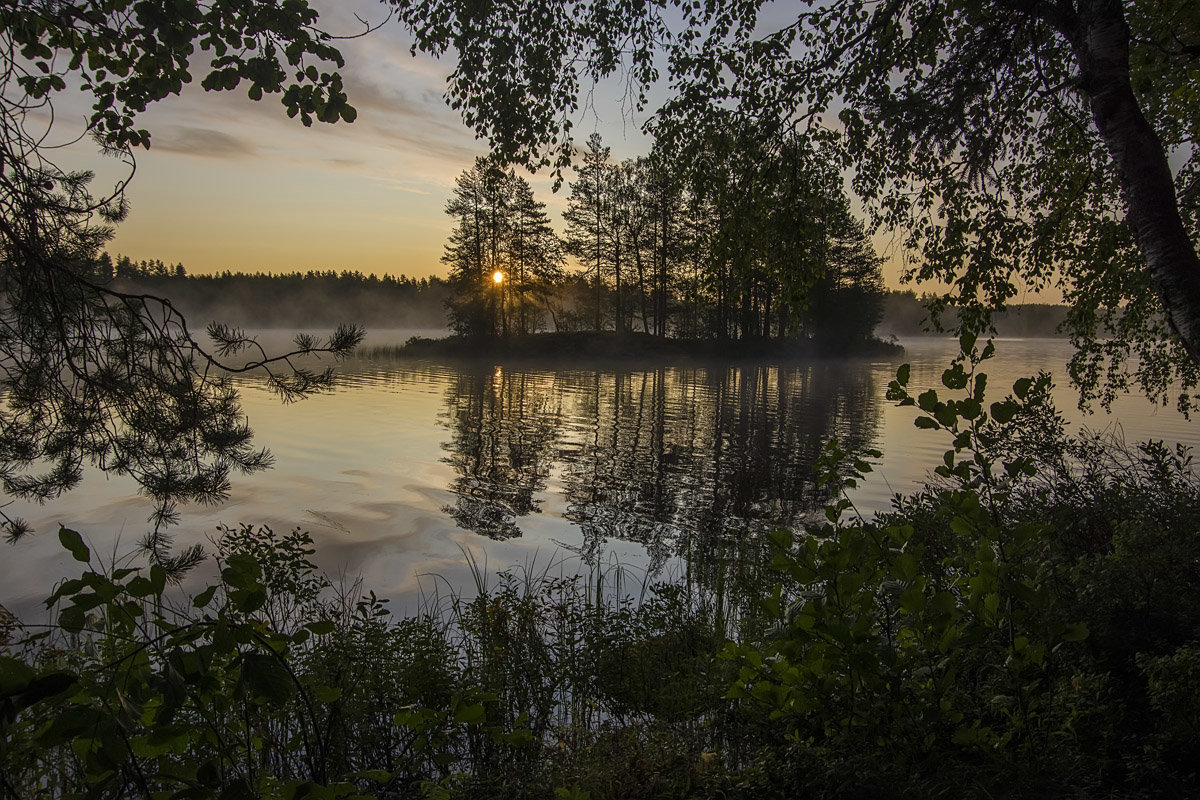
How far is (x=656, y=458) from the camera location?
17.2 meters

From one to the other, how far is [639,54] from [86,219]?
5219 mm

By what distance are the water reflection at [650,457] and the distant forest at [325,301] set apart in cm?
11579

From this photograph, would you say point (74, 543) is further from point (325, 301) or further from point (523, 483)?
point (325, 301)

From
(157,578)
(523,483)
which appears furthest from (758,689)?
(523,483)

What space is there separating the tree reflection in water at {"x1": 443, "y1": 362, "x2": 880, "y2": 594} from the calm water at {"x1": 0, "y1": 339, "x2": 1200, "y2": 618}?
70 mm

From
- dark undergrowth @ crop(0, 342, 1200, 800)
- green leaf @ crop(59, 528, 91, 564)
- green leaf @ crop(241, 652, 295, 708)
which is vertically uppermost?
green leaf @ crop(59, 528, 91, 564)

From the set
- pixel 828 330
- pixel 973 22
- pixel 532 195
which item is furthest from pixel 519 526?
pixel 828 330

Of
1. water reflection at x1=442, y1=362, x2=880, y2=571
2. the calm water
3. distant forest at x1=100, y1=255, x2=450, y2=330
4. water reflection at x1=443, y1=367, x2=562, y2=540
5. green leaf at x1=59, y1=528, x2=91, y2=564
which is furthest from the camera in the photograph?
distant forest at x1=100, y1=255, x2=450, y2=330

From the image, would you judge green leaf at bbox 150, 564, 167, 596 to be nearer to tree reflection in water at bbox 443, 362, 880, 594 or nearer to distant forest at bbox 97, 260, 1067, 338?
tree reflection in water at bbox 443, 362, 880, 594

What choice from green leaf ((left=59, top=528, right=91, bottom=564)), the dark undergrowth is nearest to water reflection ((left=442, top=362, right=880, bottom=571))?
the dark undergrowth

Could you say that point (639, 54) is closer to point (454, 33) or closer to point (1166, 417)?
point (454, 33)

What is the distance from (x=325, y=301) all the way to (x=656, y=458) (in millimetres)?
158034

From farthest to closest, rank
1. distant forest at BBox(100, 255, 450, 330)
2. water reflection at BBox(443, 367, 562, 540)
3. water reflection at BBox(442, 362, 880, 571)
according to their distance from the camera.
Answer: distant forest at BBox(100, 255, 450, 330) → water reflection at BBox(443, 367, 562, 540) → water reflection at BBox(442, 362, 880, 571)

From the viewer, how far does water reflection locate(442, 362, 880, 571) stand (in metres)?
11.4
